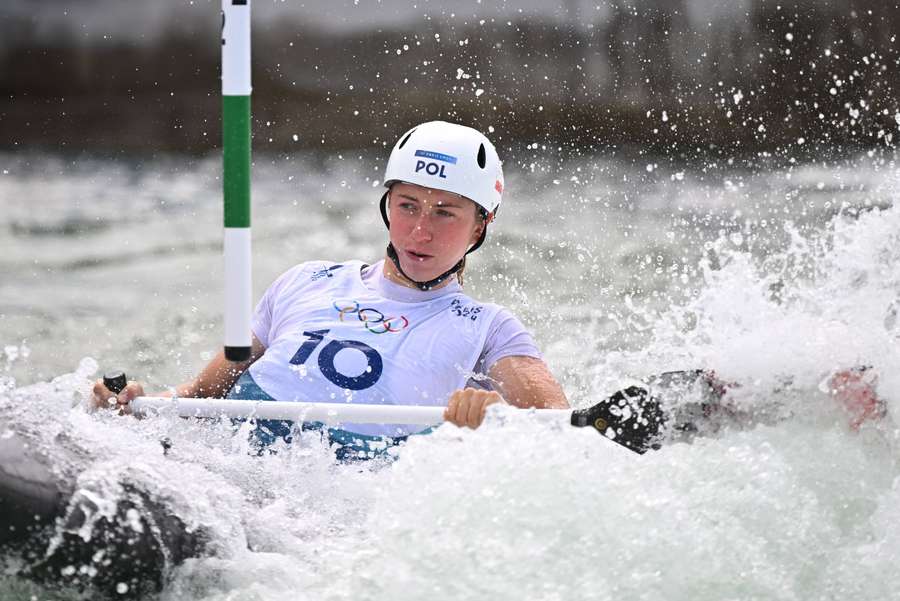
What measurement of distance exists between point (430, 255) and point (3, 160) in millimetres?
16861

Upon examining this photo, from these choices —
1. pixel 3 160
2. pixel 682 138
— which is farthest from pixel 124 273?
pixel 682 138

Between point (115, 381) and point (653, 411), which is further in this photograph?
point (115, 381)

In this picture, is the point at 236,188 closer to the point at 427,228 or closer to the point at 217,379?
the point at 427,228

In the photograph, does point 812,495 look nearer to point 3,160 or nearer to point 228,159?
point 228,159

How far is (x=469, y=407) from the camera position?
405cm

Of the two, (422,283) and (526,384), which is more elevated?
(422,283)

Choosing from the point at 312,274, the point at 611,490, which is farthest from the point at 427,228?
the point at 611,490

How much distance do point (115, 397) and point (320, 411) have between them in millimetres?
777

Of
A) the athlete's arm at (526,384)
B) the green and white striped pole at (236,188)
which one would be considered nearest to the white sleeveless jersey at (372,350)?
the athlete's arm at (526,384)

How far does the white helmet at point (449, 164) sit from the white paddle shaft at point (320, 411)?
1.06 meters

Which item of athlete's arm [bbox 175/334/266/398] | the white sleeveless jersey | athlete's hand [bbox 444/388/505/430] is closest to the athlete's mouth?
the white sleeveless jersey

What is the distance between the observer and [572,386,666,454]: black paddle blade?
412 cm

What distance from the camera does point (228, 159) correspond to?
4.07 metres

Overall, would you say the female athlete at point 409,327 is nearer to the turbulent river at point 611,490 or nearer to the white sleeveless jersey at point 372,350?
the white sleeveless jersey at point 372,350
